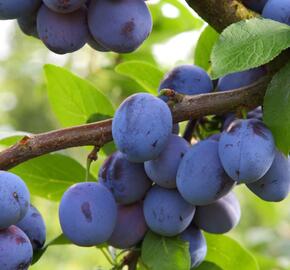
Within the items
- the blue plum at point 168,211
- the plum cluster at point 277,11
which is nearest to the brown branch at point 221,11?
the plum cluster at point 277,11

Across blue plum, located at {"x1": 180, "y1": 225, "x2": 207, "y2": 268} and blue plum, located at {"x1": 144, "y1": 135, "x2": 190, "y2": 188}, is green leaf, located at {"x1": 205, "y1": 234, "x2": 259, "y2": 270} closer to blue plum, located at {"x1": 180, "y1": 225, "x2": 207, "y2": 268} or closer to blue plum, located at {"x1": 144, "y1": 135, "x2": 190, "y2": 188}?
blue plum, located at {"x1": 180, "y1": 225, "x2": 207, "y2": 268}

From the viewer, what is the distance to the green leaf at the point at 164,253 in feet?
3.26

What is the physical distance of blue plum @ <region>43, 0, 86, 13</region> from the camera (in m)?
0.83

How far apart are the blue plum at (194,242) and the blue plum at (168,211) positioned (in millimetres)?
51

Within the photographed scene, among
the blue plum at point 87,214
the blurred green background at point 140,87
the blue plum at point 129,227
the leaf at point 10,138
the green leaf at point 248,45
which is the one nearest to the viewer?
the green leaf at point 248,45

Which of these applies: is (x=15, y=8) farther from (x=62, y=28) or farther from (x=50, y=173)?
(x=50, y=173)

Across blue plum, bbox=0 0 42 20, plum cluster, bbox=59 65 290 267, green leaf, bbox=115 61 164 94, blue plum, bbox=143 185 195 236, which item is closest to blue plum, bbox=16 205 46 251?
plum cluster, bbox=59 65 290 267

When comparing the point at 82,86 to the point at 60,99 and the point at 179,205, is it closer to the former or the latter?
the point at 60,99

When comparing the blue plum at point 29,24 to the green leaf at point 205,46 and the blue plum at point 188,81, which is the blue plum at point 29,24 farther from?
the green leaf at point 205,46

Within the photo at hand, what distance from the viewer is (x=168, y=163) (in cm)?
95

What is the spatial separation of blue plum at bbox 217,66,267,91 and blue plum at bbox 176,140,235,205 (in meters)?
0.12

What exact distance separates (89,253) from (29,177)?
2.11 metres

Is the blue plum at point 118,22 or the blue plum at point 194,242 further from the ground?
the blue plum at point 118,22

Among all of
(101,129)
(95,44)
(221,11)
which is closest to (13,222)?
(101,129)
